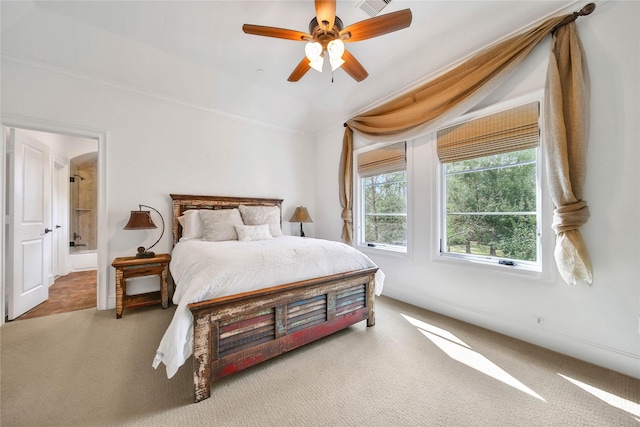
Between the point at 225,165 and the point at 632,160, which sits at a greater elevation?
the point at 225,165

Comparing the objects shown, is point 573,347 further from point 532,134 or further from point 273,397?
point 273,397

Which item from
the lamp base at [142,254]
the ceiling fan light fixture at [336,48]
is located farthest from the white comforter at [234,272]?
the ceiling fan light fixture at [336,48]

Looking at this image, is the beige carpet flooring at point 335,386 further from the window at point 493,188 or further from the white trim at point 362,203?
the white trim at point 362,203

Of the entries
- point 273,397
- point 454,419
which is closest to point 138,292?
point 273,397

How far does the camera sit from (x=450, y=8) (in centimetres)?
230

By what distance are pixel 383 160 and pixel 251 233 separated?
7.03 ft

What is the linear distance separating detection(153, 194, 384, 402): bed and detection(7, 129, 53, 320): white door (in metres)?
2.00

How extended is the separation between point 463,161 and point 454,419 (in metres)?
2.35

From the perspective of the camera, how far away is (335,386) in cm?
162

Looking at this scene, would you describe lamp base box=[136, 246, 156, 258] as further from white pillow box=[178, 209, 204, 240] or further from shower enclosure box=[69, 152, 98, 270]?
shower enclosure box=[69, 152, 98, 270]

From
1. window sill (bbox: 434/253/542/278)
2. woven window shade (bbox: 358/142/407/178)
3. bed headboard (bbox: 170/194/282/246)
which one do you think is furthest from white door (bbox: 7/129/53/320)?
window sill (bbox: 434/253/542/278)

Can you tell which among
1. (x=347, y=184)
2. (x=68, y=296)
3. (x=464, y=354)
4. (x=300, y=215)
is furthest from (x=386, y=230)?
(x=68, y=296)

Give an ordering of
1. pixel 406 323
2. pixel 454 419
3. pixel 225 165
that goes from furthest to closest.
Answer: pixel 225 165 → pixel 406 323 → pixel 454 419

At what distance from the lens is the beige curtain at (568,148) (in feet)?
5.89
